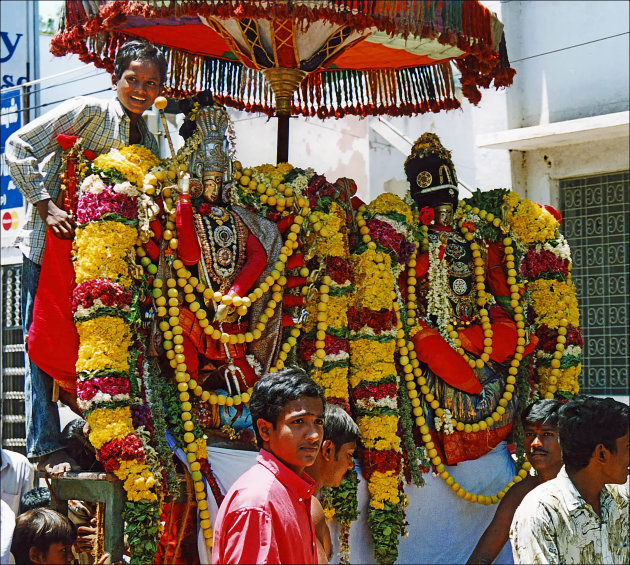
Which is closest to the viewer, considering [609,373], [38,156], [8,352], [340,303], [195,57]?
[38,156]

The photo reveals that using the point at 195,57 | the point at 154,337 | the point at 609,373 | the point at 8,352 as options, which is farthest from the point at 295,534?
the point at 8,352

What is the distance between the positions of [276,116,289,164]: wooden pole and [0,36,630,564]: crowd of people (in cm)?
116

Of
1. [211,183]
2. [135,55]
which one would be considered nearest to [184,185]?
[211,183]

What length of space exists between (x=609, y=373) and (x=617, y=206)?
1.65m

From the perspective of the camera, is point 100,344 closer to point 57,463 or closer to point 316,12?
point 57,463

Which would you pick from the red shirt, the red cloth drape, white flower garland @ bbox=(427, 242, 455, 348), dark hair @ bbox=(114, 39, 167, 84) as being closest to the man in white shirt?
the red cloth drape

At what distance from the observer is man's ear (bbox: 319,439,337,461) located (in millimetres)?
4883

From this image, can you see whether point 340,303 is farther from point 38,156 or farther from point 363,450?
point 38,156

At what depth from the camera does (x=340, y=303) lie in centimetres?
717

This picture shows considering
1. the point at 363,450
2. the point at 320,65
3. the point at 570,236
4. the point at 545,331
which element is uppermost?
the point at 320,65

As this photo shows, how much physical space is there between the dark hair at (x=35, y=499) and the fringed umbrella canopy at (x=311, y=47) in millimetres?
2807

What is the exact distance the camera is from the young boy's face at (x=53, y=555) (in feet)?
17.8

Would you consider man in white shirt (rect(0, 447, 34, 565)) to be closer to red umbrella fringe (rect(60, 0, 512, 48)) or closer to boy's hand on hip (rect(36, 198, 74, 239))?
boy's hand on hip (rect(36, 198, 74, 239))

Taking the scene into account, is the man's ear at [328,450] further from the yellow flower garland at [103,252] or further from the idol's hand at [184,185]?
the idol's hand at [184,185]
